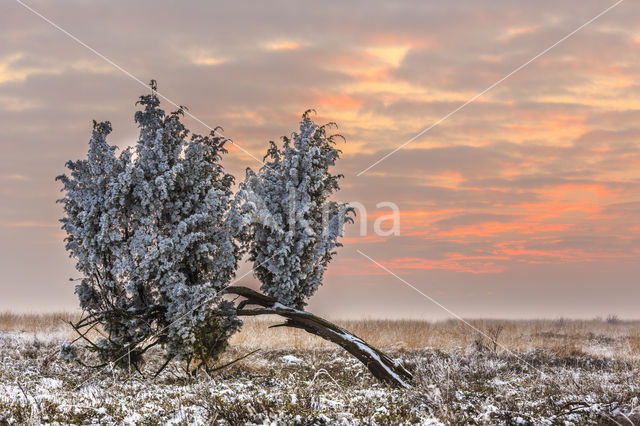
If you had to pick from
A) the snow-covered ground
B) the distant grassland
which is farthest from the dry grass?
the snow-covered ground

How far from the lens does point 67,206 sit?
43.6 ft

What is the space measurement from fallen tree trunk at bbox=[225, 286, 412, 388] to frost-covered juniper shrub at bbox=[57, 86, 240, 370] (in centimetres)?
52

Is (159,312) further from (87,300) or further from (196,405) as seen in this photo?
(196,405)

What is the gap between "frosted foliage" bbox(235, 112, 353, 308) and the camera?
1381cm

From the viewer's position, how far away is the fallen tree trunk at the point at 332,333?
12148mm

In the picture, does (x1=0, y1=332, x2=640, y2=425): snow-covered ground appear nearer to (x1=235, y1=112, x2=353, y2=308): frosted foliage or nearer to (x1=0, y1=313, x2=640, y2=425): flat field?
(x1=0, y1=313, x2=640, y2=425): flat field

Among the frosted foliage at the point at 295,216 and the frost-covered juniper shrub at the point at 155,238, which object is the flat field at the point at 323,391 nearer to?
the frost-covered juniper shrub at the point at 155,238

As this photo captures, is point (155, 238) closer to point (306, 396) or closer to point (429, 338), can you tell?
point (306, 396)

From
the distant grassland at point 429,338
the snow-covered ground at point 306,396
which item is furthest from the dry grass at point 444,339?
the snow-covered ground at point 306,396

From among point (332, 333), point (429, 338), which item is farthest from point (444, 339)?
point (332, 333)

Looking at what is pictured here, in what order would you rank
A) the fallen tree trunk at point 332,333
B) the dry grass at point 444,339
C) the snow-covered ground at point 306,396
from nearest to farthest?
the snow-covered ground at point 306,396, the fallen tree trunk at point 332,333, the dry grass at point 444,339

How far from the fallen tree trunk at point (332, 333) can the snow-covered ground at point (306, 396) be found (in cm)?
44

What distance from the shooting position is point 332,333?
12.6 meters

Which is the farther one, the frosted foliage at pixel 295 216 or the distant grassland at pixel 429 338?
the distant grassland at pixel 429 338
